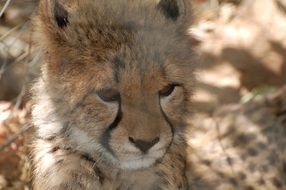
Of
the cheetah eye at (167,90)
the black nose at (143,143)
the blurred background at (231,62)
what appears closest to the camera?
the black nose at (143,143)

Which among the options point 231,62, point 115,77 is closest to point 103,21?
point 115,77

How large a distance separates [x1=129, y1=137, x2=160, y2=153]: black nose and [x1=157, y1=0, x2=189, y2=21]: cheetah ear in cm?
57

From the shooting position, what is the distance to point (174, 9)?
10.9 ft

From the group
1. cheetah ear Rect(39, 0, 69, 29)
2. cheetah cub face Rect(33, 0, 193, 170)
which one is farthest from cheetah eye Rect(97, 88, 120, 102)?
cheetah ear Rect(39, 0, 69, 29)

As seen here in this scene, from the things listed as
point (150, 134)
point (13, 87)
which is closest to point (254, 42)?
point (13, 87)

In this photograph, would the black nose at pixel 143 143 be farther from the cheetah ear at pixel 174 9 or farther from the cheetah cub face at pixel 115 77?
the cheetah ear at pixel 174 9

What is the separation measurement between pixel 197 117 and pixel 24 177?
1.02 m

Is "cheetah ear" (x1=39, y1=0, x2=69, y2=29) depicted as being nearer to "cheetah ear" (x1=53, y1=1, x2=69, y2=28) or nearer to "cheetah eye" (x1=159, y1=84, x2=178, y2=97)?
"cheetah ear" (x1=53, y1=1, x2=69, y2=28)

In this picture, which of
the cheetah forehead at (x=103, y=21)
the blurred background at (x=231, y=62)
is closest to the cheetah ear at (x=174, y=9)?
the cheetah forehead at (x=103, y=21)

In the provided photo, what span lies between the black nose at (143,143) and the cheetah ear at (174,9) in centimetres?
57

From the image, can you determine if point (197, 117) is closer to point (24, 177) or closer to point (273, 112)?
point (273, 112)

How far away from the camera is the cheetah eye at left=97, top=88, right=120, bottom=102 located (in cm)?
302

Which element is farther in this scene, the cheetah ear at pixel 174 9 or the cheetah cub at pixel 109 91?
the cheetah ear at pixel 174 9

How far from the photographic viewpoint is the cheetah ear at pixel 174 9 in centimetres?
329
